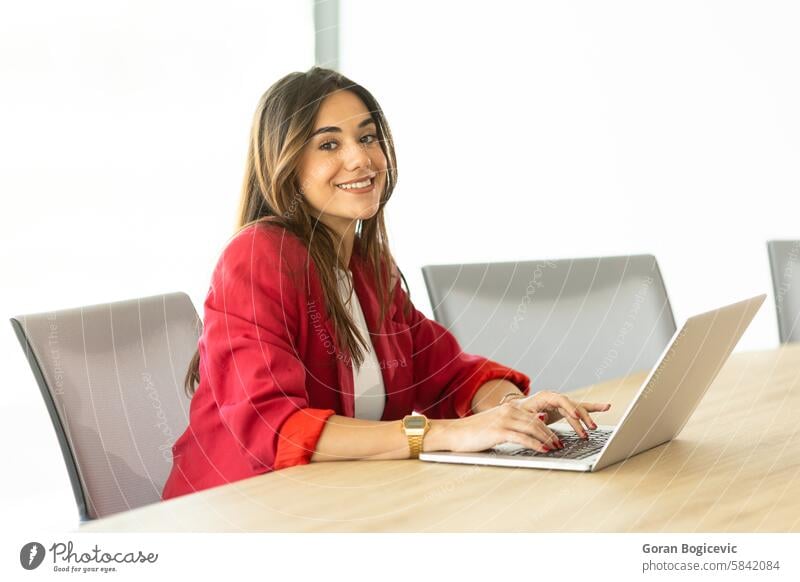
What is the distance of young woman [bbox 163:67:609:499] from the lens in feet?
3.68

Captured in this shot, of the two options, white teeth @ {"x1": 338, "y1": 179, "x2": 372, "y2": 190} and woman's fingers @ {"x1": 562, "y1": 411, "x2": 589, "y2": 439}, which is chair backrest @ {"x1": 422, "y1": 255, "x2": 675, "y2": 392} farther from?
woman's fingers @ {"x1": 562, "y1": 411, "x2": 589, "y2": 439}

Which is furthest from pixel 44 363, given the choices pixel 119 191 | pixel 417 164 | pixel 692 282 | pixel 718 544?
pixel 692 282

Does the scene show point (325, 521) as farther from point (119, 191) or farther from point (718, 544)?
point (119, 191)

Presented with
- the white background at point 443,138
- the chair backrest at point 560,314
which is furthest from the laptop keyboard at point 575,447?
the white background at point 443,138

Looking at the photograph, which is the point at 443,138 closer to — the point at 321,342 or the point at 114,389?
the point at 321,342

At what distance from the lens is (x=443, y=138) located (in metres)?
1.90

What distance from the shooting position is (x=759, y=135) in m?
2.26

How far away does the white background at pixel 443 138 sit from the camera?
6.37ft

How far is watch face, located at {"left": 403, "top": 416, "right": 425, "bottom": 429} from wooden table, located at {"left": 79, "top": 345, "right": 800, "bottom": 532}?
4 centimetres

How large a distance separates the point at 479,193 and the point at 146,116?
0.67 meters

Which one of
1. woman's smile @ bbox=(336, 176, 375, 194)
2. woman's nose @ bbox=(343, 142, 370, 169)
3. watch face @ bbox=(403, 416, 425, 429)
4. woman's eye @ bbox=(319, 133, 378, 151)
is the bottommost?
watch face @ bbox=(403, 416, 425, 429)

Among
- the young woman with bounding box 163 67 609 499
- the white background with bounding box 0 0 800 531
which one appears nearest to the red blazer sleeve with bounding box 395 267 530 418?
the young woman with bounding box 163 67 609 499

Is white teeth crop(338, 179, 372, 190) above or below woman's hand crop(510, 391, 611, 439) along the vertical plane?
above

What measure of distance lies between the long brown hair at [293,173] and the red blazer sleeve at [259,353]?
40mm
